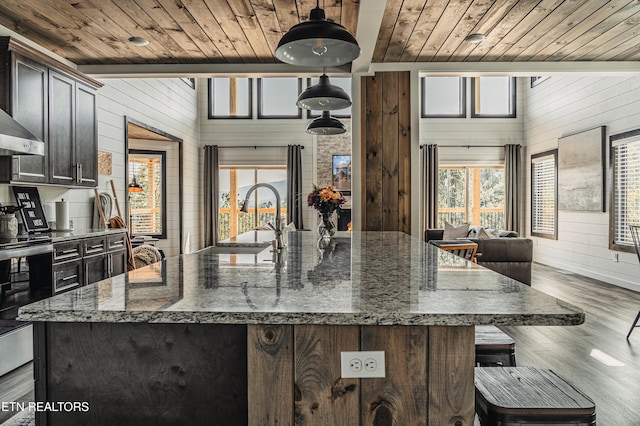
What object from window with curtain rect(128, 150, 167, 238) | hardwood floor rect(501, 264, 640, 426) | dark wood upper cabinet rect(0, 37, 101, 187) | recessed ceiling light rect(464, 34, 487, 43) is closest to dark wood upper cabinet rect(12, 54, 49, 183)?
dark wood upper cabinet rect(0, 37, 101, 187)

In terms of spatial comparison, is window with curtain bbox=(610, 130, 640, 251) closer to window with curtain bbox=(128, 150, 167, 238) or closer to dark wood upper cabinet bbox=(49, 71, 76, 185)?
dark wood upper cabinet bbox=(49, 71, 76, 185)

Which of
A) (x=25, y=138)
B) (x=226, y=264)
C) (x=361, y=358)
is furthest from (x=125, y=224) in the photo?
(x=361, y=358)

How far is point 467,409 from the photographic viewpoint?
113 cm

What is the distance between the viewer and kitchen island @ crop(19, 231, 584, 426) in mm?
1087

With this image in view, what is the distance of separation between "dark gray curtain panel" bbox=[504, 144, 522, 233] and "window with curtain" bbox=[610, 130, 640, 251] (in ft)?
9.31

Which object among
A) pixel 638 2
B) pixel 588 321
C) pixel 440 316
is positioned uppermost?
pixel 638 2

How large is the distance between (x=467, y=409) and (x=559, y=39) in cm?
423

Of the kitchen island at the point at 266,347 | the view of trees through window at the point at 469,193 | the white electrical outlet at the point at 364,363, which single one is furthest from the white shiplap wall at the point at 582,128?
the white electrical outlet at the point at 364,363

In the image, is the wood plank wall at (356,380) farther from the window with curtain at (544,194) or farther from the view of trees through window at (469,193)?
the view of trees through window at (469,193)

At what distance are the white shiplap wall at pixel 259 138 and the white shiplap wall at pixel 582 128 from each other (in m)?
4.52

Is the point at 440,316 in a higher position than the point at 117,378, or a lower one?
higher

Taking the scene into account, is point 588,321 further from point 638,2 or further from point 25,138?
point 25,138

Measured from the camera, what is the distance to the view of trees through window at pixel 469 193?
378 inches

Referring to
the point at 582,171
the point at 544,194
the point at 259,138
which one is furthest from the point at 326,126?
the point at 544,194
